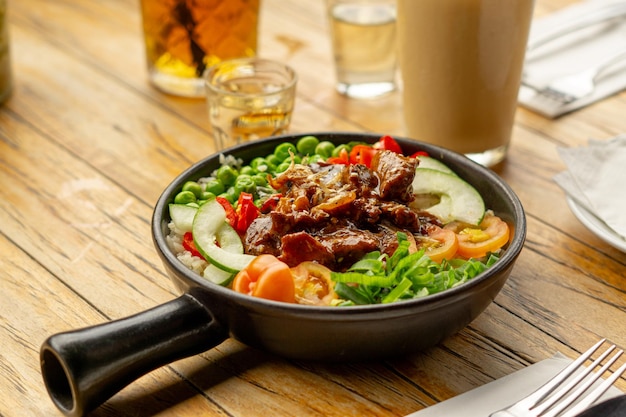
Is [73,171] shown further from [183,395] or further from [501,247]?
[501,247]

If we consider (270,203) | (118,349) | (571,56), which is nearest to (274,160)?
(270,203)

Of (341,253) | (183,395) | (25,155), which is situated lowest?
(25,155)

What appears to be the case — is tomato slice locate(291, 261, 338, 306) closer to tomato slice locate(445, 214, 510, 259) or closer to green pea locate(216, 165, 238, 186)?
tomato slice locate(445, 214, 510, 259)

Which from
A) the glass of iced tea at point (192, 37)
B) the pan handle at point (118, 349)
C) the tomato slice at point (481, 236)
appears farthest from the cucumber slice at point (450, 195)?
the glass of iced tea at point (192, 37)

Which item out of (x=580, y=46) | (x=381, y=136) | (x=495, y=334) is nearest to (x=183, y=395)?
(x=495, y=334)

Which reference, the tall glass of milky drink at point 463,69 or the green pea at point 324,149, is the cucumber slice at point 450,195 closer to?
the green pea at point 324,149

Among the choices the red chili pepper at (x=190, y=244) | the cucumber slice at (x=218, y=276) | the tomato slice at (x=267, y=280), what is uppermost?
the tomato slice at (x=267, y=280)

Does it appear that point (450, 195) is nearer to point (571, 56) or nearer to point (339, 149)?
point (339, 149)

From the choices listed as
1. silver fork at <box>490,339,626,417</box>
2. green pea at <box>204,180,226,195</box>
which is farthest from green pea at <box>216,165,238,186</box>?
silver fork at <box>490,339,626,417</box>
